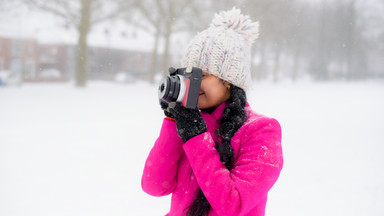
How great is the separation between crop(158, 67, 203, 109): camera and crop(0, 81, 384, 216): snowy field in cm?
53

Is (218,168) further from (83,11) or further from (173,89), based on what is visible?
(83,11)

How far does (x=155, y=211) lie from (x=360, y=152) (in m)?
4.44

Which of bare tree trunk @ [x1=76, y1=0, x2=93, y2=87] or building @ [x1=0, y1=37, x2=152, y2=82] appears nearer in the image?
bare tree trunk @ [x1=76, y1=0, x2=93, y2=87]

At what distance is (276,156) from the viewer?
1.06 m

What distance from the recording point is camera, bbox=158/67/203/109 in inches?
38.4

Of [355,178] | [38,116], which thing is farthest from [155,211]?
[38,116]

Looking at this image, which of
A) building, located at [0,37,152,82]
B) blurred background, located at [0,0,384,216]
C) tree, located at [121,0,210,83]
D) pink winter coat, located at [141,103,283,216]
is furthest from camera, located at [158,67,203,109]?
building, located at [0,37,152,82]

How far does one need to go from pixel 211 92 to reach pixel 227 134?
0.56ft

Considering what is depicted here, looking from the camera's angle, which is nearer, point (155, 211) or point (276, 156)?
point (276, 156)

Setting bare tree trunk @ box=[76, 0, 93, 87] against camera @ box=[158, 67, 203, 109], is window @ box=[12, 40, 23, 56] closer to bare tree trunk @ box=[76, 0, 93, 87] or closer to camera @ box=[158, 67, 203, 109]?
bare tree trunk @ box=[76, 0, 93, 87]

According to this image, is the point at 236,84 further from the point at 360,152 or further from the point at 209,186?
the point at 360,152

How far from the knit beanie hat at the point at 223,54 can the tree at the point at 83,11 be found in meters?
11.5

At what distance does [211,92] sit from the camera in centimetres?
116

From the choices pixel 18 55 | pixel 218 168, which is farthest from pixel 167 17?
pixel 18 55
